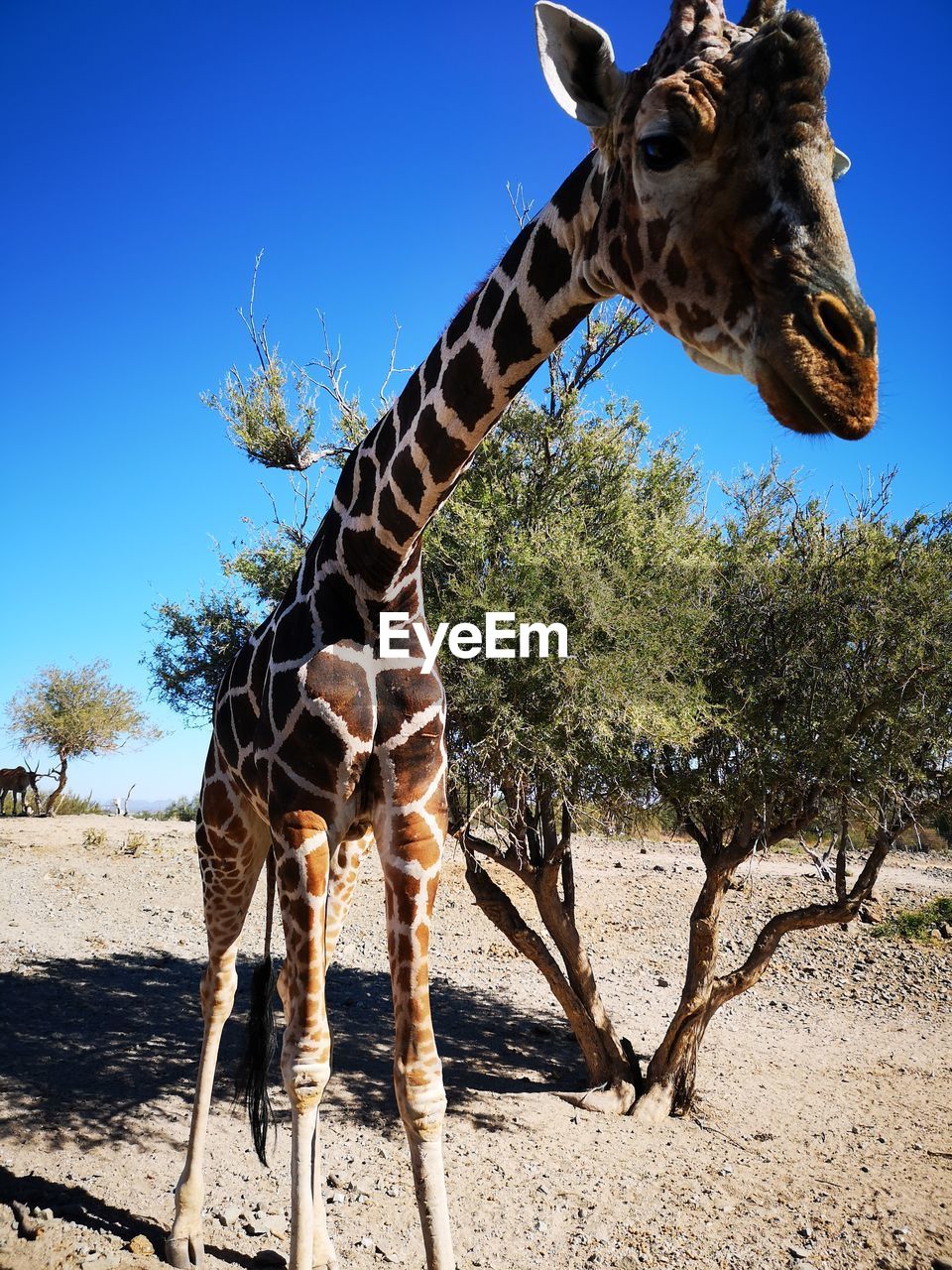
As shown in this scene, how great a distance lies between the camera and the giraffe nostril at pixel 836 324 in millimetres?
1724

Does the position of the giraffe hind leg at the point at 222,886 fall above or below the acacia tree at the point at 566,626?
below

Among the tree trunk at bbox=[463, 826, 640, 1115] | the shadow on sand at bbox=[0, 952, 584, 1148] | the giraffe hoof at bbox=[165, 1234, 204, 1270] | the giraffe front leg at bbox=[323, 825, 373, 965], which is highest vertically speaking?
the giraffe front leg at bbox=[323, 825, 373, 965]

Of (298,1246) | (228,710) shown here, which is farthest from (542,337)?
(298,1246)

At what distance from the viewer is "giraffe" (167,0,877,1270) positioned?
1.87 meters

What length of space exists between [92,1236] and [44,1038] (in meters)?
4.30

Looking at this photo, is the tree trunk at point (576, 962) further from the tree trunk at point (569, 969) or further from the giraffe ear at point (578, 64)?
the giraffe ear at point (578, 64)

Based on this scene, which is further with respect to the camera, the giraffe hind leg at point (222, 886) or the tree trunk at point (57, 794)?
the tree trunk at point (57, 794)

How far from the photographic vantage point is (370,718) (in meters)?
3.56

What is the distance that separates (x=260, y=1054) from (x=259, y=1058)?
0.08 ft

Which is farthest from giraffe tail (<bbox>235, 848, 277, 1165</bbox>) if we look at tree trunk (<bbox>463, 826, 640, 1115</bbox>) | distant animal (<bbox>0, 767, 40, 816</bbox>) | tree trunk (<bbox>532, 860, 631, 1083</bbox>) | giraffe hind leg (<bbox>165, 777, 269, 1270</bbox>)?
distant animal (<bbox>0, 767, 40, 816</bbox>)

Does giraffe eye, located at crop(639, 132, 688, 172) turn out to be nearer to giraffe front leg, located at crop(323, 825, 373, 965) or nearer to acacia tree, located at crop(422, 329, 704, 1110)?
giraffe front leg, located at crop(323, 825, 373, 965)

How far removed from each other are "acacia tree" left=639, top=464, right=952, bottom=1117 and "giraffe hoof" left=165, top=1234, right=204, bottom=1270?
4.18 meters

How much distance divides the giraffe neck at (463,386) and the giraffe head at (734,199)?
24 cm

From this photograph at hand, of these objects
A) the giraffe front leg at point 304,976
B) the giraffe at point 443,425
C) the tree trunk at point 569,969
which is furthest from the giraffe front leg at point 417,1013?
the tree trunk at point 569,969
